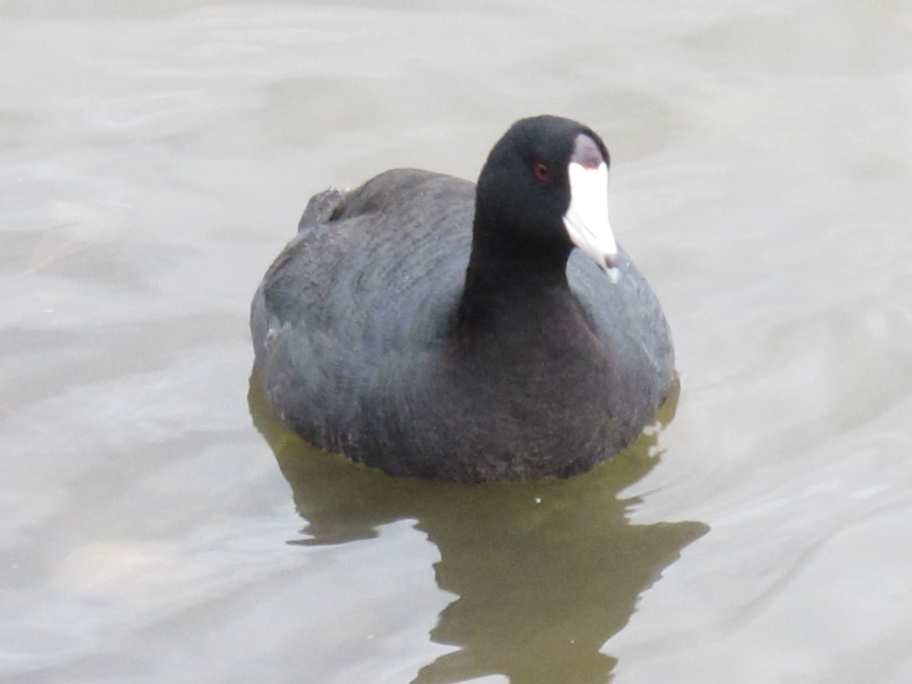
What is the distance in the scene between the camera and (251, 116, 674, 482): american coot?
17.7 ft

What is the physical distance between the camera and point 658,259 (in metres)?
7.20

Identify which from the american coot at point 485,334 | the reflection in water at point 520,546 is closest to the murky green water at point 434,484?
the reflection in water at point 520,546

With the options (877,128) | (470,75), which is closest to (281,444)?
(470,75)

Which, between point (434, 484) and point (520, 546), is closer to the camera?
point (520, 546)

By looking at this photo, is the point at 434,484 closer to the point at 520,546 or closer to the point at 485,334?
the point at 520,546

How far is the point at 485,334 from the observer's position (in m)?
5.73

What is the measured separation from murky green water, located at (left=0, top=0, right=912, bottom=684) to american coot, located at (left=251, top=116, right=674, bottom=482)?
26 cm

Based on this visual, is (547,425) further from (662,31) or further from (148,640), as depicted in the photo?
(662,31)

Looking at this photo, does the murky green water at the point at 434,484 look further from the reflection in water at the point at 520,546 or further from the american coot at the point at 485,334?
the american coot at the point at 485,334

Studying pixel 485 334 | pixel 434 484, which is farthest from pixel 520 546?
pixel 485 334

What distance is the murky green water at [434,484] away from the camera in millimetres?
5367

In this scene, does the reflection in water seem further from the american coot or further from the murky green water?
the american coot

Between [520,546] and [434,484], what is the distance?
38 cm

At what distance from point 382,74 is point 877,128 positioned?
2267 millimetres
